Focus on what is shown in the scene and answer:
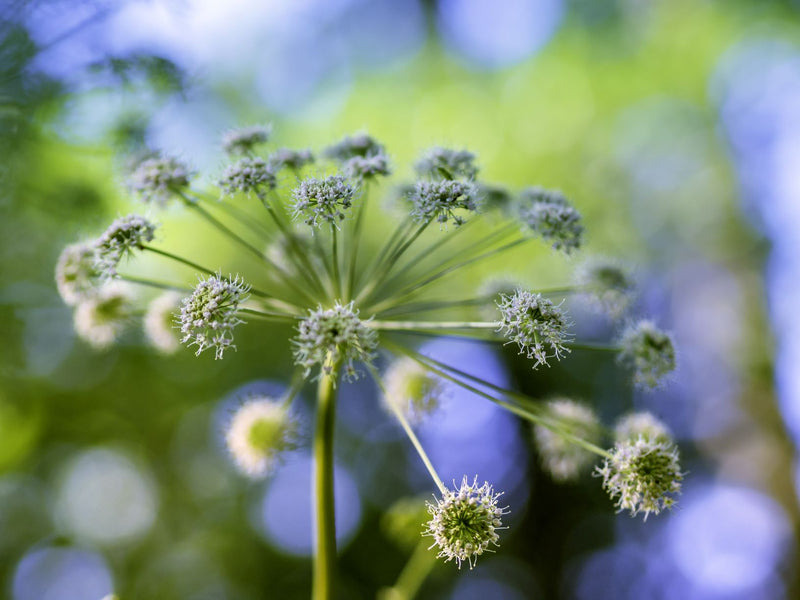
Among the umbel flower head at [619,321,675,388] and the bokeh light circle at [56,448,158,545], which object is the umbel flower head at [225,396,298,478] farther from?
the bokeh light circle at [56,448,158,545]

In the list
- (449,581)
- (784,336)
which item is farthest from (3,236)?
(784,336)

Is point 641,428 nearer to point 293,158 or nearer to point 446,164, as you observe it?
point 446,164

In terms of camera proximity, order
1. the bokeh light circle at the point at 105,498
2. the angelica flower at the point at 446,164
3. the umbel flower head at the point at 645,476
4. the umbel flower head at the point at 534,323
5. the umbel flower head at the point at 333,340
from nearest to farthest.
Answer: the umbel flower head at the point at 333,340
the umbel flower head at the point at 534,323
the umbel flower head at the point at 645,476
the angelica flower at the point at 446,164
the bokeh light circle at the point at 105,498

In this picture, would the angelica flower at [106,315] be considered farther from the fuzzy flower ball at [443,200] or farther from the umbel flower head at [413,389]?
the fuzzy flower ball at [443,200]

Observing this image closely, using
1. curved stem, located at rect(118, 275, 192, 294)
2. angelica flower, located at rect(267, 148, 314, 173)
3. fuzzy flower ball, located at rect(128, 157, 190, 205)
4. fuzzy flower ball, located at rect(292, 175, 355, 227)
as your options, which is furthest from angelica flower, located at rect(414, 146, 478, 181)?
curved stem, located at rect(118, 275, 192, 294)

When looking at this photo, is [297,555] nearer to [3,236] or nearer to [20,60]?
[3,236]

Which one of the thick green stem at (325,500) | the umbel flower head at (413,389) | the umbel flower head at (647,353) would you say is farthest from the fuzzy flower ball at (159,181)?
the umbel flower head at (647,353)
